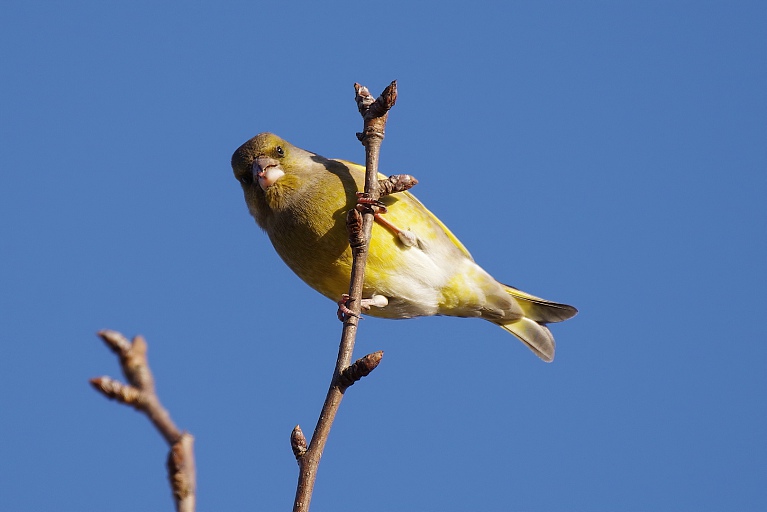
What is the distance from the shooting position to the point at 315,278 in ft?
17.1

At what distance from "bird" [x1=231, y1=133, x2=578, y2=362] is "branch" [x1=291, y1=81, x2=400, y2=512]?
727 millimetres

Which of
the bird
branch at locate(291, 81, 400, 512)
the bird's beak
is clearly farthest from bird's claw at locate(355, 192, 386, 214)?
the bird's beak

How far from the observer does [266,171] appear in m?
5.25

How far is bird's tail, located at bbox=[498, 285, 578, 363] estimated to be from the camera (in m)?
6.62

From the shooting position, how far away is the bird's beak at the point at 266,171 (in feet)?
17.1

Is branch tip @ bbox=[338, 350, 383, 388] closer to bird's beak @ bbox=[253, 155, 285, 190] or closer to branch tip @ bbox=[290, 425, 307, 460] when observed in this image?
branch tip @ bbox=[290, 425, 307, 460]

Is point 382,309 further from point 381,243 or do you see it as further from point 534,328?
point 534,328

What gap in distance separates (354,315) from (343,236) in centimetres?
143

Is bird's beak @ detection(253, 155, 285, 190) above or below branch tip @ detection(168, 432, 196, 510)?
above

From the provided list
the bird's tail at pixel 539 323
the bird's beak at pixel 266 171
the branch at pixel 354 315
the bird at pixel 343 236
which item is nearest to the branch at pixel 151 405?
A: the branch at pixel 354 315

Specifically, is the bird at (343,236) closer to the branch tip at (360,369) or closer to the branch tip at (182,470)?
the branch tip at (360,369)

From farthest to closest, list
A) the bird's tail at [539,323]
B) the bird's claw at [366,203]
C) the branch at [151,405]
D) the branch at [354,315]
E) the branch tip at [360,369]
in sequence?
the bird's tail at [539,323], the bird's claw at [366,203], the branch tip at [360,369], the branch at [354,315], the branch at [151,405]

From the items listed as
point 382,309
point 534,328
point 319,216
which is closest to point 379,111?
point 319,216

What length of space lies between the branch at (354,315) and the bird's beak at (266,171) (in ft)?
3.95
